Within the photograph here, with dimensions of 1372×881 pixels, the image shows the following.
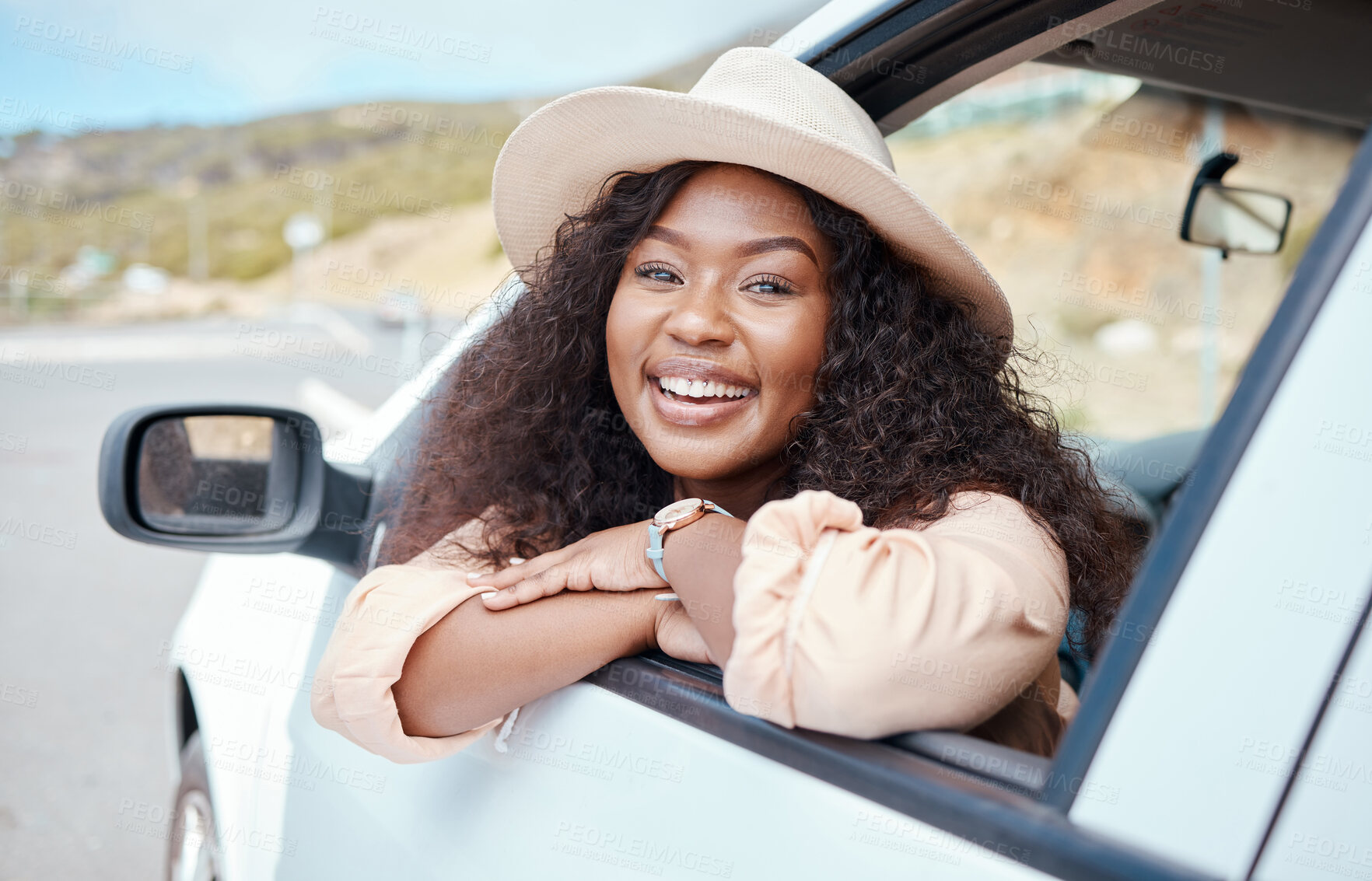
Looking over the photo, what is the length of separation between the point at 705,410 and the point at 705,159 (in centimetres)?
Result: 46

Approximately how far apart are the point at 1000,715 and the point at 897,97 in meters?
1.39

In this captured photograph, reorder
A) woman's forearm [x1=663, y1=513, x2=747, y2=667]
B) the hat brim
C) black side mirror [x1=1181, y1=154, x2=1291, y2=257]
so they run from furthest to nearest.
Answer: black side mirror [x1=1181, y1=154, x2=1291, y2=257]
the hat brim
woman's forearm [x1=663, y1=513, x2=747, y2=667]

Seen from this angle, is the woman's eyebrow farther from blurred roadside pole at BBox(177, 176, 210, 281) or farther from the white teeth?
blurred roadside pole at BBox(177, 176, 210, 281)

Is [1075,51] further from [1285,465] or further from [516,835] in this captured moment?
[516,835]

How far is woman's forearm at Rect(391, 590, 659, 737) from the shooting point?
1.37m

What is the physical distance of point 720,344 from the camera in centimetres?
179

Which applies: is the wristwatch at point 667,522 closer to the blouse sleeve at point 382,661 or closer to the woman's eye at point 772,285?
the blouse sleeve at point 382,661

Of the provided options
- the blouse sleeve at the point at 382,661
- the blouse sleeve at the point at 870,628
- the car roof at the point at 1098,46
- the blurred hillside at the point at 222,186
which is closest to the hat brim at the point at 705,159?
the car roof at the point at 1098,46

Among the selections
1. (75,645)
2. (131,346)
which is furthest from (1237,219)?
(131,346)

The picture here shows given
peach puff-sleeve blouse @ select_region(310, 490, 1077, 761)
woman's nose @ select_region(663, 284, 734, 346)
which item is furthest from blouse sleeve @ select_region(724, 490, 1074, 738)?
woman's nose @ select_region(663, 284, 734, 346)

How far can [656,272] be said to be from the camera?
6.35ft

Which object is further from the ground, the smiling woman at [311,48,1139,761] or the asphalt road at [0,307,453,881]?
the smiling woman at [311,48,1139,761]

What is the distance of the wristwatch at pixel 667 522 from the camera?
1.46 m

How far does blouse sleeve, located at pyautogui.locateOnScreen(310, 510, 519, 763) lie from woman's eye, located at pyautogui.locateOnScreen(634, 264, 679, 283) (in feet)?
2.30
